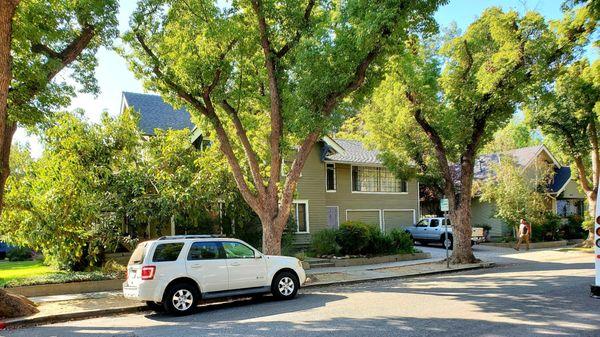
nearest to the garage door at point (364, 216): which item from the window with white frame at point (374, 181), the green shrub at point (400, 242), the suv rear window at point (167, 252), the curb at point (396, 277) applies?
the window with white frame at point (374, 181)

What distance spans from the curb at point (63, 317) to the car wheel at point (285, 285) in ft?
10.3

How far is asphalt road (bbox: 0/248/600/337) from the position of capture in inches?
318

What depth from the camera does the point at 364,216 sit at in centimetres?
2966

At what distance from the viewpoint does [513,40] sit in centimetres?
1809

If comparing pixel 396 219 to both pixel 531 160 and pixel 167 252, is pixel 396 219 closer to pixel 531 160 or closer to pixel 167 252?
pixel 531 160

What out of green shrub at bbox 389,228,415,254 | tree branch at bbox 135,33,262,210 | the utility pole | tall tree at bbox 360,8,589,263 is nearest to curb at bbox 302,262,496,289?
tall tree at bbox 360,8,589,263

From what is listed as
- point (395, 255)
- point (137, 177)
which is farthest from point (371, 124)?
point (137, 177)

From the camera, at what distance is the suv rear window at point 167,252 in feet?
34.7

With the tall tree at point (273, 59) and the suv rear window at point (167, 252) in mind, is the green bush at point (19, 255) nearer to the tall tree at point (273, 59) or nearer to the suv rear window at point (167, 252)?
the tall tree at point (273, 59)

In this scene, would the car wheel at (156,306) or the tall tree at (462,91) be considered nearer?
the car wheel at (156,306)

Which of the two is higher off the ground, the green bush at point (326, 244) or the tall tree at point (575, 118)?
the tall tree at point (575, 118)

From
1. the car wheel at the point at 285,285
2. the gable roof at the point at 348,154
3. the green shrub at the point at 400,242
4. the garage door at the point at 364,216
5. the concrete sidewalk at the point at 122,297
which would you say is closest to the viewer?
the concrete sidewalk at the point at 122,297

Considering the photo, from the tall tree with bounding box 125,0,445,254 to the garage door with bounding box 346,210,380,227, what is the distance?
13901 mm

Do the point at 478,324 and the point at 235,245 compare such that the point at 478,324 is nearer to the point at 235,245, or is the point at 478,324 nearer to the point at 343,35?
the point at 235,245
